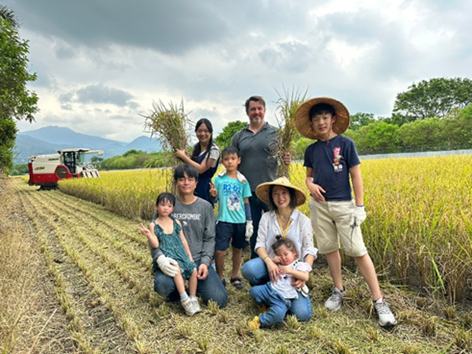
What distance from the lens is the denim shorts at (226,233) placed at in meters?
2.85

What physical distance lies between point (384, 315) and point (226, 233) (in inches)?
59.0

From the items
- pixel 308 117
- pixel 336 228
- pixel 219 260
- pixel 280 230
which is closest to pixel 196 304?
pixel 219 260

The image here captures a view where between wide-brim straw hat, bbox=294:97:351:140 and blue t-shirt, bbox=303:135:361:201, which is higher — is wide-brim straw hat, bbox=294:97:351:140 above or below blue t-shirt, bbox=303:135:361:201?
above

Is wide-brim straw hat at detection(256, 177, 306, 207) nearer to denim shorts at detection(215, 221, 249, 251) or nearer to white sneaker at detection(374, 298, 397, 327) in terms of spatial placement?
denim shorts at detection(215, 221, 249, 251)

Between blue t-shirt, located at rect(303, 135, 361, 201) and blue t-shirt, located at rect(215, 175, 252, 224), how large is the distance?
0.79 metres

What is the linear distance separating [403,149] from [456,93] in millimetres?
16367

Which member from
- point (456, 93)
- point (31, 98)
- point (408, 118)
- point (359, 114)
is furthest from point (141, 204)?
point (359, 114)

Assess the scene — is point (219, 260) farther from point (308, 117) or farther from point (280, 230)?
point (308, 117)

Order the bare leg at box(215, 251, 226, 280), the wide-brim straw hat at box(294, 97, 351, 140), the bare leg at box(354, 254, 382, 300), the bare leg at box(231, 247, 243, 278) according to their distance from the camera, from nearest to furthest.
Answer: the bare leg at box(354, 254, 382, 300)
the wide-brim straw hat at box(294, 97, 351, 140)
the bare leg at box(215, 251, 226, 280)
the bare leg at box(231, 247, 243, 278)

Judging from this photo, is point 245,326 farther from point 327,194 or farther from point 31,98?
point 31,98

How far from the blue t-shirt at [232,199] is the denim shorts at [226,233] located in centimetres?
6

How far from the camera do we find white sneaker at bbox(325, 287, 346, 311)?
2424mm

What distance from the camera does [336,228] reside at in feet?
8.05

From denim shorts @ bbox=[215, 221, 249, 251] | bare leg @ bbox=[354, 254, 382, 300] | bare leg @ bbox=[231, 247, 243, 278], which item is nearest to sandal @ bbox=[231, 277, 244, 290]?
bare leg @ bbox=[231, 247, 243, 278]
